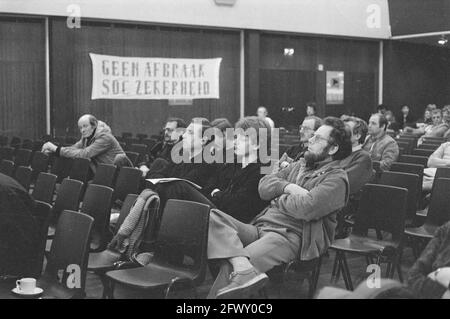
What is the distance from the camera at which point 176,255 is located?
12.5 feet

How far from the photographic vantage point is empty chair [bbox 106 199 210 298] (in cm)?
355

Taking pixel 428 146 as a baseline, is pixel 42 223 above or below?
below

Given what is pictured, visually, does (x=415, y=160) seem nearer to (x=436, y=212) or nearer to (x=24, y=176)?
(x=436, y=212)

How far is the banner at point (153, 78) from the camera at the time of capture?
1262 centimetres

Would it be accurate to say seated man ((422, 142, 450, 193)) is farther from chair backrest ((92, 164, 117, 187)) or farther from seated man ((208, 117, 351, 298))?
chair backrest ((92, 164, 117, 187))

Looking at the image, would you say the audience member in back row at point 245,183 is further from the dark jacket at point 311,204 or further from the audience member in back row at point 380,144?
the audience member in back row at point 380,144

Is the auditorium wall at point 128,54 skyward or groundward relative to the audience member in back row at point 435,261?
skyward

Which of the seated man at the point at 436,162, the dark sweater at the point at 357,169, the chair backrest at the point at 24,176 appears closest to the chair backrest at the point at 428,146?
the seated man at the point at 436,162

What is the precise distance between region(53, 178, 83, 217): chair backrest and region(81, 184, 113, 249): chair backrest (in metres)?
0.20

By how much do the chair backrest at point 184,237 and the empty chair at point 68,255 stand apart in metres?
0.58

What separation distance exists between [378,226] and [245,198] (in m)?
0.94

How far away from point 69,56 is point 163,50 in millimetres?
2101

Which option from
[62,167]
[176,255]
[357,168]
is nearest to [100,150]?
[62,167]
